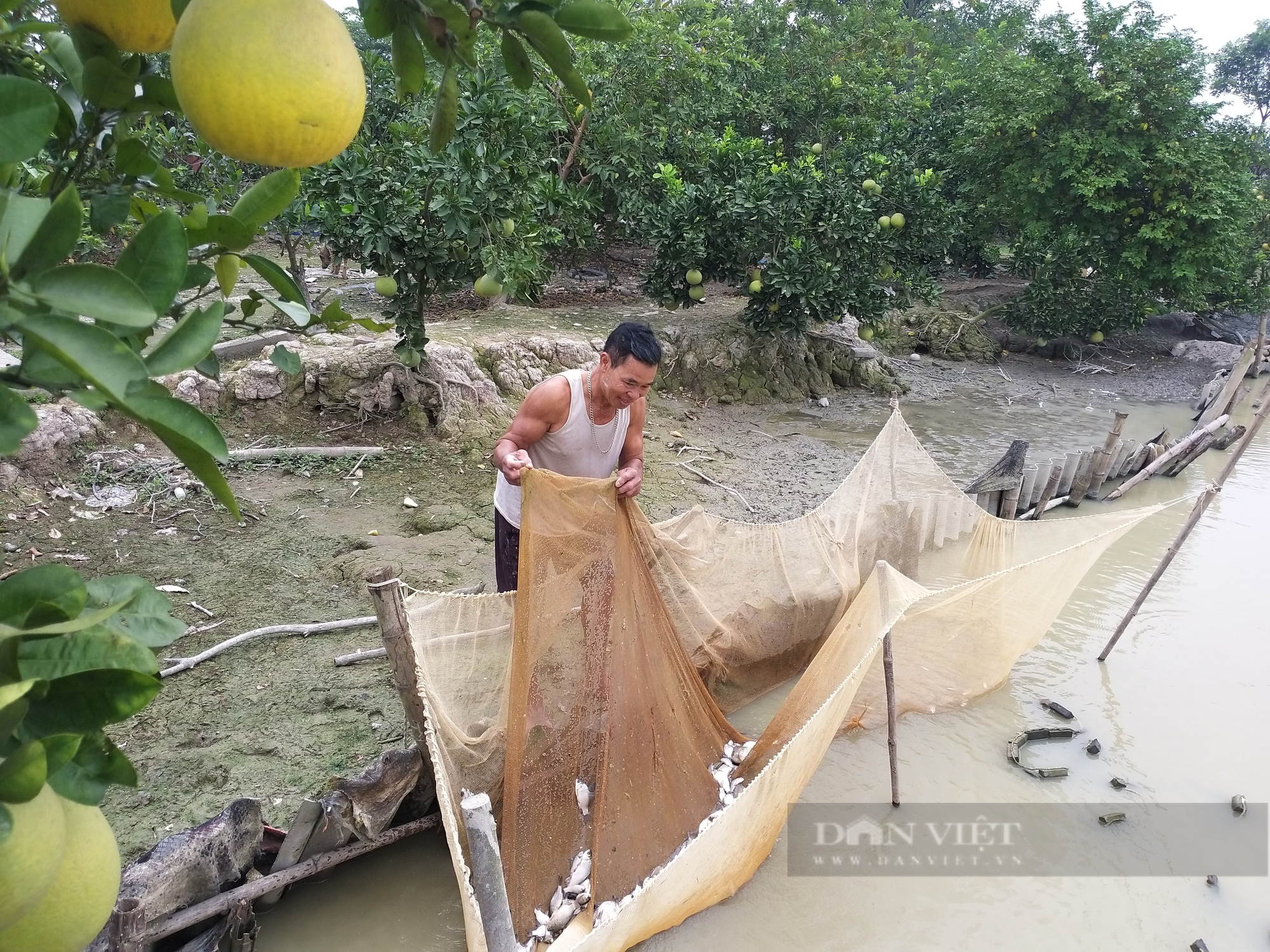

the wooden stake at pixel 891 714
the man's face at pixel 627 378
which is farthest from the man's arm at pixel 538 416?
the wooden stake at pixel 891 714

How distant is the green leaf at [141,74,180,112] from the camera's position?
0.87 metres

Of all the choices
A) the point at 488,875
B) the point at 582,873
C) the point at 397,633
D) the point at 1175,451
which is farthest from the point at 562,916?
the point at 1175,451

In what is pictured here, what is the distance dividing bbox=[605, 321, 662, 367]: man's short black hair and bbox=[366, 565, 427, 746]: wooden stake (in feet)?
3.17

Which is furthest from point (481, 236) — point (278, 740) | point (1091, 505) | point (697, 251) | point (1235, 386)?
point (1235, 386)

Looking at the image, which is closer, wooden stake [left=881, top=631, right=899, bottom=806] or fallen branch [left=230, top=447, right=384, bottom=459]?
wooden stake [left=881, top=631, right=899, bottom=806]

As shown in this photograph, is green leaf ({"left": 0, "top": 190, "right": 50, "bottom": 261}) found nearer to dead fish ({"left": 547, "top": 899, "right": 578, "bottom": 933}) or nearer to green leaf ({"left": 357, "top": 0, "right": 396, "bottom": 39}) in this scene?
green leaf ({"left": 357, "top": 0, "right": 396, "bottom": 39})

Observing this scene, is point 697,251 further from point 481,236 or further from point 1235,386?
point 1235,386

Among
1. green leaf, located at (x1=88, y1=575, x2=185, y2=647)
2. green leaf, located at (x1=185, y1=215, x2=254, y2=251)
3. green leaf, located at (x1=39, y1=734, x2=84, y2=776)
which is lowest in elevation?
green leaf, located at (x1=39, y1=734, x2=84, y2=776)

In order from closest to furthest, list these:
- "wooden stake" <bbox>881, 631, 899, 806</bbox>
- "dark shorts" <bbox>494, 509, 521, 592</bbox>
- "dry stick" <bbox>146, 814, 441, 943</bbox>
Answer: "dry stick" <bbox>146, 814, 441, 943</bbox>, "dark shorts" <bbox>494, 509, 521, 592</bbox>, "wooden stake" <bbox>881, 631, 899, 806</bbox>

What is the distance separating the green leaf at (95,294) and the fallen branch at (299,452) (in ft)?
15.2

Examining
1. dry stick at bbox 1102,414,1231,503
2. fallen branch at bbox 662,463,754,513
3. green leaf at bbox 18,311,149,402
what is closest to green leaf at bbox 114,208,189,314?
green leaf at bbox 18,311,149,402

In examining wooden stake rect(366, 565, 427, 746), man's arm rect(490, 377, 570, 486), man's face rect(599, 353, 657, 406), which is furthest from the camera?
man's arm rect(490, 377, 570, 486)

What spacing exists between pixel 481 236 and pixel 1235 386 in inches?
302

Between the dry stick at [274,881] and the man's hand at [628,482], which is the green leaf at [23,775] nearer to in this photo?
the dry stick at [274,881]
